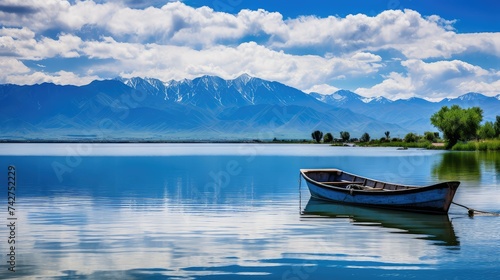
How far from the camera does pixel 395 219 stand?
31672 millimetres

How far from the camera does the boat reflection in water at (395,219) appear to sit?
2686 centimetres

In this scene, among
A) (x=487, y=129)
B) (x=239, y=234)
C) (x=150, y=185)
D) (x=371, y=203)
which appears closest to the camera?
(x=239, y=234)

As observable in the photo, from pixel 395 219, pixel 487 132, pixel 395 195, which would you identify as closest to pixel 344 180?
pixel 395 195

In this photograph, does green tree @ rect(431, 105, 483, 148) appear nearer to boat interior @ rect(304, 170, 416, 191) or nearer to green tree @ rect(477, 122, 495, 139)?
green tree @ rect(477, 122, 495, 139)

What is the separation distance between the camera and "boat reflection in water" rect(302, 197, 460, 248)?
26859 millimetres

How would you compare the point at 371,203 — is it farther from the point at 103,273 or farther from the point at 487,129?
the point at 487,129

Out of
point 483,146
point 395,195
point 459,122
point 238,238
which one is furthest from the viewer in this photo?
point 483,146

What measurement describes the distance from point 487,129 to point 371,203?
5287 inches

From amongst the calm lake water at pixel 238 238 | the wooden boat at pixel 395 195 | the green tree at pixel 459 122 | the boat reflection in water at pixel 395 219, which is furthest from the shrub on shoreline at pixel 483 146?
the boat reflection in water at pixel 395 219

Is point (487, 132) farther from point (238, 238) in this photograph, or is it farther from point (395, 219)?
point (238, 238)

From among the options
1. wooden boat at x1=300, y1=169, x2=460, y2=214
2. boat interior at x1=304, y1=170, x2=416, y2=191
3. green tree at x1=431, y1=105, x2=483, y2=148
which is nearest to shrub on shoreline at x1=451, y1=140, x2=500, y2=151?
green tree at x1=431, y1=105, x2=483, y2=148

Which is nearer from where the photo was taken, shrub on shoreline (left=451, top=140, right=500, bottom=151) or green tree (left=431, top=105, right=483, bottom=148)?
shrub on shoreline (left=451, top=140, right=500, bottom=151)

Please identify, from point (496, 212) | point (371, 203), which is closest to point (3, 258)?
point (371, 203)

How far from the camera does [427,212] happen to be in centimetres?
3281
